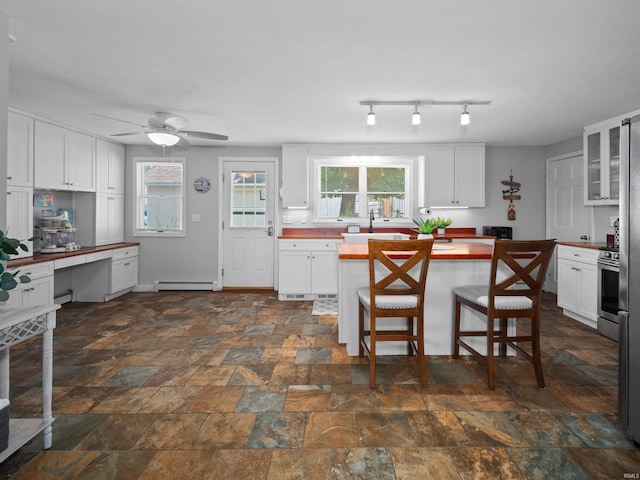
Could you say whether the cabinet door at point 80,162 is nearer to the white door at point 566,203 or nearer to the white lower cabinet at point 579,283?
the white lower cabinet at point 579,283

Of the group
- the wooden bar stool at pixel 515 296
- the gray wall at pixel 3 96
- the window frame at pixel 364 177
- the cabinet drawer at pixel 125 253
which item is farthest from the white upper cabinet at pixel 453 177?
the gray wall at pixel 3 96

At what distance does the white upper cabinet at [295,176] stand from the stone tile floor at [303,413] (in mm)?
2576

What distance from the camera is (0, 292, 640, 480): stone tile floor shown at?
174 cm

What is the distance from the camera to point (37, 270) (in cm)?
386

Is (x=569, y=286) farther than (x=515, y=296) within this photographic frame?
Yes

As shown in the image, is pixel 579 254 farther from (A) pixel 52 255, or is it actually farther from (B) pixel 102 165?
(B) pixel 102 165

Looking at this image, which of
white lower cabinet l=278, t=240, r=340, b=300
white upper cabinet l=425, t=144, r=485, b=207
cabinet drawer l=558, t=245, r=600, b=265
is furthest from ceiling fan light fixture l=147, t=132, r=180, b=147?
cabinet drawer l=558, t=245, r=600, b=265

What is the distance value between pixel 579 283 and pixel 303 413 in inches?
142

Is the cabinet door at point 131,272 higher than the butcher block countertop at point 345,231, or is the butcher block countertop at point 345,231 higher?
the butcher block countertop at point 345,231

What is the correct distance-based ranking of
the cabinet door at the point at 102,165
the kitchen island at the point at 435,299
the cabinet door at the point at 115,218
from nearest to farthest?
the kitchen island at the point at 435,299 → the cabinet door at the point at 102,165 → the cabinet door at the point at 115,218

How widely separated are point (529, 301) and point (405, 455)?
1.43 m

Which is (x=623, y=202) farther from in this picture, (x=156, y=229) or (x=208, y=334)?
(x=156, y=229)

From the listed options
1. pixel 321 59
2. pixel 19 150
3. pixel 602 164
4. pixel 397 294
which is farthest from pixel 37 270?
pixel 602 164

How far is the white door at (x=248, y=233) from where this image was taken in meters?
5.98
